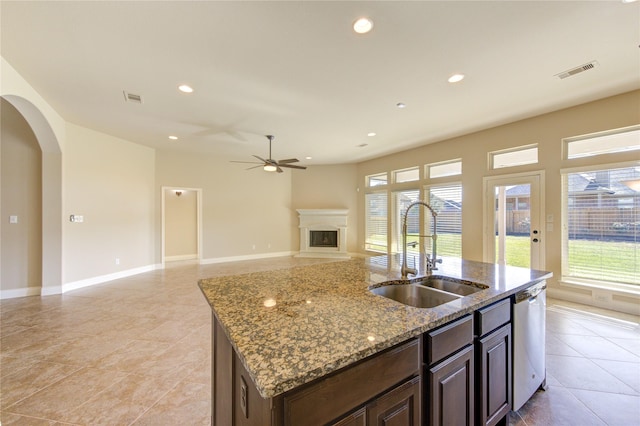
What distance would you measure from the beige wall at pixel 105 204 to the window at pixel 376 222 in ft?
18.8

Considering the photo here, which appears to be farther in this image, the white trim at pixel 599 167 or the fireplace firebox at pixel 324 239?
the fireplace firebox at pixel 324 239

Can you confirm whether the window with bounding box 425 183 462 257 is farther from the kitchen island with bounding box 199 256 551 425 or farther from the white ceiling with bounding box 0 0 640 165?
the kitchen island with bounding box 199 256 551 425

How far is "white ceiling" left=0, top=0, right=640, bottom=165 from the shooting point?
6.65 ft

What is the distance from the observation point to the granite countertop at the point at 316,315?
2.54ft

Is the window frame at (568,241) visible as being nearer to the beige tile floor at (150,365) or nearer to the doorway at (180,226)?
the beige tile floor at (150,365)

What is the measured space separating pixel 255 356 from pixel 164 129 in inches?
204

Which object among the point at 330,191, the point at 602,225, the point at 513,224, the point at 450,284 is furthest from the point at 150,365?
the point at 330,191

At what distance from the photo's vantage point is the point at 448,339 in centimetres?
118

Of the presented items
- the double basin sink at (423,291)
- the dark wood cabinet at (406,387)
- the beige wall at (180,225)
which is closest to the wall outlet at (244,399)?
the dark wood cabinet at (406,387)

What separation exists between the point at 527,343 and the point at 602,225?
339 centimetres

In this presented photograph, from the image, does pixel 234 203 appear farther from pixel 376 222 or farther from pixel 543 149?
pixel 543 149

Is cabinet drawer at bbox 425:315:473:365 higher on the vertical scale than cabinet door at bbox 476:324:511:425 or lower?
higher

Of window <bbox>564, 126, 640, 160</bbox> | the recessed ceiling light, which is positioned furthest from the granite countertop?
window <bbox>564, 126, 640, 160</bbox>

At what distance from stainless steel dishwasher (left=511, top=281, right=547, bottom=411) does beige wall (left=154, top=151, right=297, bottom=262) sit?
6.84m
